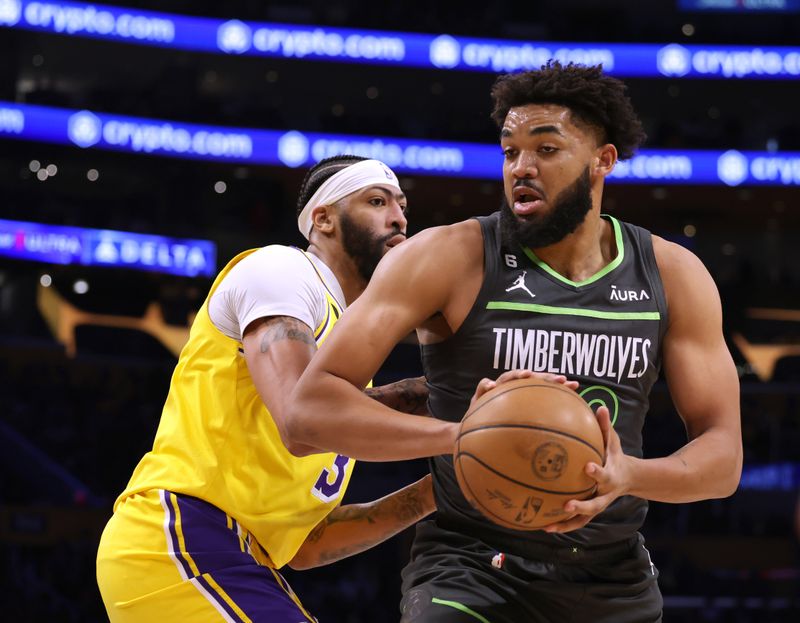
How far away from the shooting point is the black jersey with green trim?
10.1 ft

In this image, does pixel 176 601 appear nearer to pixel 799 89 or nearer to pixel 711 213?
pixel 711 213

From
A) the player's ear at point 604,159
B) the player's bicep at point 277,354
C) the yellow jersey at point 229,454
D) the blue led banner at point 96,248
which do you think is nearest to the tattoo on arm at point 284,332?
the player's bicep at point 277,354

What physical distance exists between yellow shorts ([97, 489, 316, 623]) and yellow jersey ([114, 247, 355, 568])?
61 millimetres

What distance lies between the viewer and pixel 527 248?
3.25 m

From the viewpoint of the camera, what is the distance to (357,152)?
740 inches

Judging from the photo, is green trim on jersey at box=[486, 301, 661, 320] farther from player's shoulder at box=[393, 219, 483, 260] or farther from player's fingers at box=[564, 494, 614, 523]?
player's fingers at box=[564, 494, 614, 523]

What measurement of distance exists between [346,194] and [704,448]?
1800 millimetres

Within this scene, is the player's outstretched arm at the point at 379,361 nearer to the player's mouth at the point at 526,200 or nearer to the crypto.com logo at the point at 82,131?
the player's mouth at the point at 526,200

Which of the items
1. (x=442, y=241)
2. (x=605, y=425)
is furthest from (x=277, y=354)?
(x=605, y=425)

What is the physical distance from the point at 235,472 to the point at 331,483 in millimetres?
423

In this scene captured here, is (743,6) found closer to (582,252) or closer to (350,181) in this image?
(350,181)

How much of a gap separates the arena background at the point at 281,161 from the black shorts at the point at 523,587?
39.3ft

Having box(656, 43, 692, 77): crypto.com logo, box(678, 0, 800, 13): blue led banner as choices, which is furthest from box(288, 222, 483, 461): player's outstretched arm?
box(678, 0, 800, 13): blue led banner

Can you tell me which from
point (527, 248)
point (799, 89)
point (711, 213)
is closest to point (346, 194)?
point (527, 248)
